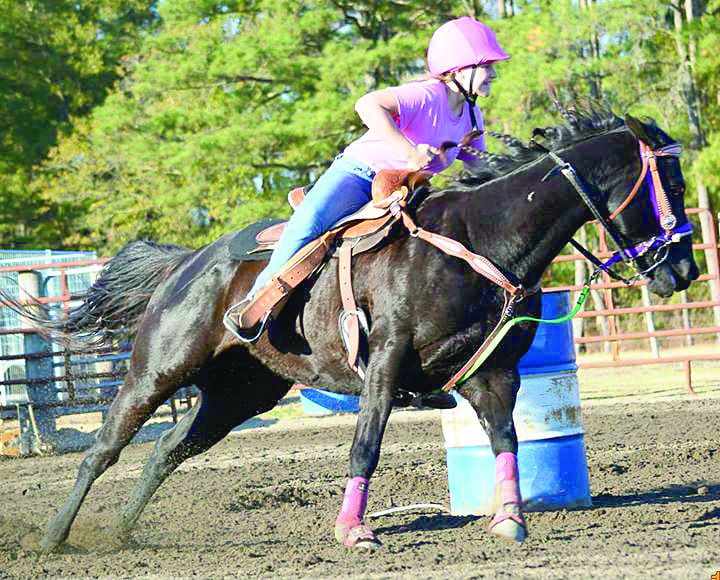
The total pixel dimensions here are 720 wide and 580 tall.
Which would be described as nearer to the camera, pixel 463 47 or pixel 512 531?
pixel 512 531

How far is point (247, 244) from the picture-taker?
6434 mm

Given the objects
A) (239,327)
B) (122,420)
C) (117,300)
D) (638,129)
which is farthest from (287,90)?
(638,129)

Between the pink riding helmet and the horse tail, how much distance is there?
2036mm

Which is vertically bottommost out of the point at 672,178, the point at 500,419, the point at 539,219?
the point at 500,419

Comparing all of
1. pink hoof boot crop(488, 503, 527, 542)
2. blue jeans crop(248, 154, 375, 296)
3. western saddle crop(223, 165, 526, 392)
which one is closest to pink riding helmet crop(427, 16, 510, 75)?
western saddle crop(223, 165, 526, 392)

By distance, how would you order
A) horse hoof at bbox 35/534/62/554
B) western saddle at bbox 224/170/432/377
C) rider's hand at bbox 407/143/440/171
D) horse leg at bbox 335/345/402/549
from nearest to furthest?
1. horse leg at bbox 335/345/402/549
2. rider's hand at bbox 407/143/440/171
3. western saddle at bbox 224/170/432/377
4. horse hoof at bbox 35/534/62/554

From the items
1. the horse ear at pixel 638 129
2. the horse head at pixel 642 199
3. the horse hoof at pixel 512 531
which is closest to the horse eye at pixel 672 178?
the horse head at pixel 642 199

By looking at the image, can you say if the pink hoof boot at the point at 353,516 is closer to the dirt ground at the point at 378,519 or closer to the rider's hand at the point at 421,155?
the dirt ground at the point at 378,519

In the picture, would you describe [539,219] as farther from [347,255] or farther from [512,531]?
[512,531]

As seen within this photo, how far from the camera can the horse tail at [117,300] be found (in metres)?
7.06

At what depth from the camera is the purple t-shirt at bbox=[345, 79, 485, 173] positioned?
572 cm

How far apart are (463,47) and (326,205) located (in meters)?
1.03

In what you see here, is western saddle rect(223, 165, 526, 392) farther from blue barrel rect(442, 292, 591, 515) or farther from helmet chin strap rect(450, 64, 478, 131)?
blue barrel rect(442, 292, 591, 515)

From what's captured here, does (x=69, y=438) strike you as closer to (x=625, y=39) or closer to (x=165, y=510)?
(x=165, y=510)
